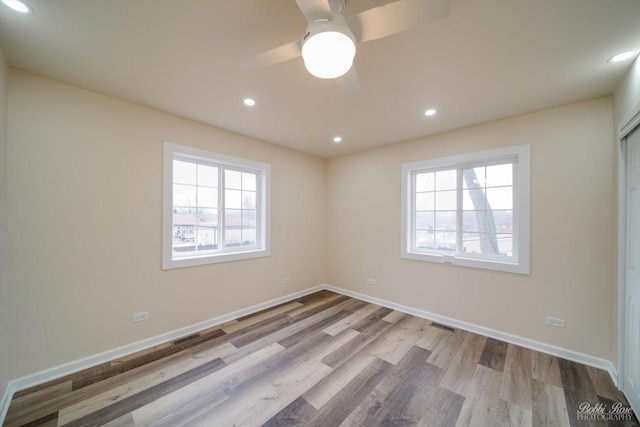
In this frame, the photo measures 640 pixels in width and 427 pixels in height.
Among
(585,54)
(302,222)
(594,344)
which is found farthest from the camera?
(302,222)

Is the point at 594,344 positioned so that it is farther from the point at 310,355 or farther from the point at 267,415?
the point at 267,415

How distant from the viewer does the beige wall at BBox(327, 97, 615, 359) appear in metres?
2.23

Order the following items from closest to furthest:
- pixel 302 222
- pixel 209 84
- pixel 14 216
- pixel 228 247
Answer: pixel 14 216, pixel 209 84, pixel 228 247, pixel 302 222

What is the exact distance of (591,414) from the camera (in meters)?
1.71

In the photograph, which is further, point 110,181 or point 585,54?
point 110,181

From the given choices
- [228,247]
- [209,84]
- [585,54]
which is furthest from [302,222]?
[585,54]

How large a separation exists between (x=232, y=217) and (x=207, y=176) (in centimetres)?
66

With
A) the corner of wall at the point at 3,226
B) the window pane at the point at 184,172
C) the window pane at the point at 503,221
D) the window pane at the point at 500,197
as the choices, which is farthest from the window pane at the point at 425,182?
the corner of wall at the point at 3,226

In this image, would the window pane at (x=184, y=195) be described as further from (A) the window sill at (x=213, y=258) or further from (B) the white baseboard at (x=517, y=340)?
(B) the white baseboard at (x=517, y=340)

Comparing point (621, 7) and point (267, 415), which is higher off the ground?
point (621, 7)

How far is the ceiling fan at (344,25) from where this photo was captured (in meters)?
Answer: 1.03

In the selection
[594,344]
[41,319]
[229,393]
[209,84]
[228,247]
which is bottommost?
[229,393]

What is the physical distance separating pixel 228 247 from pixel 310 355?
72.0 inches

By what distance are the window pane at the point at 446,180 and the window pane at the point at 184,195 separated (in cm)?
336
